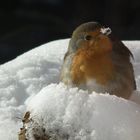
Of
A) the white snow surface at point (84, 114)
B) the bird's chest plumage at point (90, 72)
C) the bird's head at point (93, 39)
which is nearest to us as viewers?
the white snow surface at point (84, 114)

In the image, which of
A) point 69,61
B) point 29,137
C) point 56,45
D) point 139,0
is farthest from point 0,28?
Result: point 29,137

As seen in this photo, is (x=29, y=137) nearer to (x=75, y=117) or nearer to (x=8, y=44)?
(x=75, y=117)

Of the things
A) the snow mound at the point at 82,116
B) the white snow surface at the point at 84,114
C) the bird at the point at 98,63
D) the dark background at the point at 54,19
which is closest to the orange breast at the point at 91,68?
the bird at the point at 98,63

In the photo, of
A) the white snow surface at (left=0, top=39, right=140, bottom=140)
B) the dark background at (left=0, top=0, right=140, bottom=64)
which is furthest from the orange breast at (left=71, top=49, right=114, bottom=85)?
the dark background at (left=0, top=0, right=140, bottom=64)

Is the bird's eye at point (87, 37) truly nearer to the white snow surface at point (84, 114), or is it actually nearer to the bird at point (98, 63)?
the bird at point (98, 63)

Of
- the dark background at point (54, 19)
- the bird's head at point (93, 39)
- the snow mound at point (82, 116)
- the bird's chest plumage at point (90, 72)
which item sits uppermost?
the dark background at point (54, 19)

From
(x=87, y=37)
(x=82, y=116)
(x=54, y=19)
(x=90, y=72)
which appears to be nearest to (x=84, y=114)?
(x=82, y=116)
